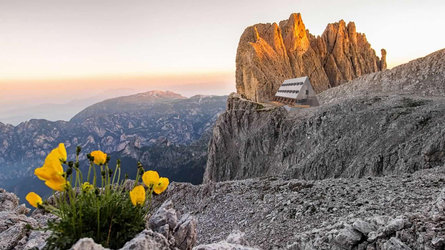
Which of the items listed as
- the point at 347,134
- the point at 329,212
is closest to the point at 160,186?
the point at 329,212

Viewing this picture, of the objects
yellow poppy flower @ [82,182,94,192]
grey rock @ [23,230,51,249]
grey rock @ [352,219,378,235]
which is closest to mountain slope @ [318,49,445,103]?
grey rock @ [352,219,378,235]

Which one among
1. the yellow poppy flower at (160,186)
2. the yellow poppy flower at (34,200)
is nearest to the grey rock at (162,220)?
the yellow poppy flower at (160,186)

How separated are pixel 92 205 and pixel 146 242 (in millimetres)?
1190

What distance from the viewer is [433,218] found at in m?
7.10

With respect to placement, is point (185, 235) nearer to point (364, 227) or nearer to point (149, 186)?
point (149, 186)

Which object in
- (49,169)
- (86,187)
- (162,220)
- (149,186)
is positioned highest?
(49,169)

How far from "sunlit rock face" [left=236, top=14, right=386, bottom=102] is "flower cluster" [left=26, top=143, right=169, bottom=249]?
340ft

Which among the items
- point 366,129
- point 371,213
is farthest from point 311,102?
point 371,213

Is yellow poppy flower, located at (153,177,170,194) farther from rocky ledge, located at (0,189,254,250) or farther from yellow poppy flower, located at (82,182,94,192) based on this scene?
yellow poppy flower, located at (82,182,94,192)

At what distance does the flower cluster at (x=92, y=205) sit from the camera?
462cm

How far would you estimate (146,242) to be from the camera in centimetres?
509

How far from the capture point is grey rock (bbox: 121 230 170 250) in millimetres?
4946

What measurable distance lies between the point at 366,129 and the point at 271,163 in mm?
21695

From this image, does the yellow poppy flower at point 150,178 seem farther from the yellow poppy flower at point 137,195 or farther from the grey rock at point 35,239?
the grey rock at point 35,239
